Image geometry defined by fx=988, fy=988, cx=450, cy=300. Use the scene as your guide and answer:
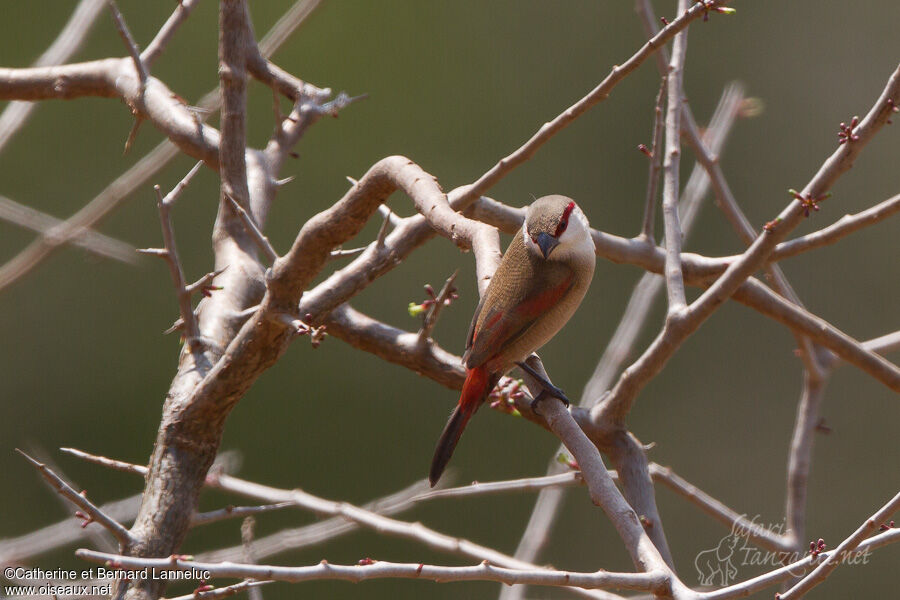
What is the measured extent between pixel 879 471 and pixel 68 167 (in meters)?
4.47

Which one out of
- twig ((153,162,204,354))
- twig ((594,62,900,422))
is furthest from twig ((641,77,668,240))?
twig ((153,162,204,354))

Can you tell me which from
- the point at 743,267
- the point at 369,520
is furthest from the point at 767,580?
the point at 369,520

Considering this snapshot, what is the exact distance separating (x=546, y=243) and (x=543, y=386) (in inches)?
15.1

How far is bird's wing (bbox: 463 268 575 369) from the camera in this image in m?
2.09

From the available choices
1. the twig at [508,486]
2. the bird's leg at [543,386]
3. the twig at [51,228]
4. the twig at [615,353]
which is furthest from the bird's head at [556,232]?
the twig at [51,228]

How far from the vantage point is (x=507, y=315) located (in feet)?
7.09

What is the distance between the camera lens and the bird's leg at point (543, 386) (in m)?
1.92

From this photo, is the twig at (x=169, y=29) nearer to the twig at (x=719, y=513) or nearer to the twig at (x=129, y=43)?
the twig at (x=129, y=43)

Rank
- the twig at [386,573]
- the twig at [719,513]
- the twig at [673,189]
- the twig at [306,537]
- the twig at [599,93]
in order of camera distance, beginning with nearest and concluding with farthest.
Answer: the twig at [386,573]
the twig at [599,93]
the twig at [673,189]
the twig at [719,513]
the twig at [306,537]

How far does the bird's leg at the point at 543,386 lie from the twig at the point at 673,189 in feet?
0.87

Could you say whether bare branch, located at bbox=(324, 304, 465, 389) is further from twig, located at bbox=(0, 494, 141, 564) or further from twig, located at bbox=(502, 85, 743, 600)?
twig, located at bbox=(0, 494, 141, 564)

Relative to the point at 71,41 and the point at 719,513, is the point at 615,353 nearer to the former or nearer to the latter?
the point at 719,513

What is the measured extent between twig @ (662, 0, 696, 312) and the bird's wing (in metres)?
0.27

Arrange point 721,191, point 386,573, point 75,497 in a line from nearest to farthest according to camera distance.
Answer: point 386,573 → point 75,497 → point 721,191
